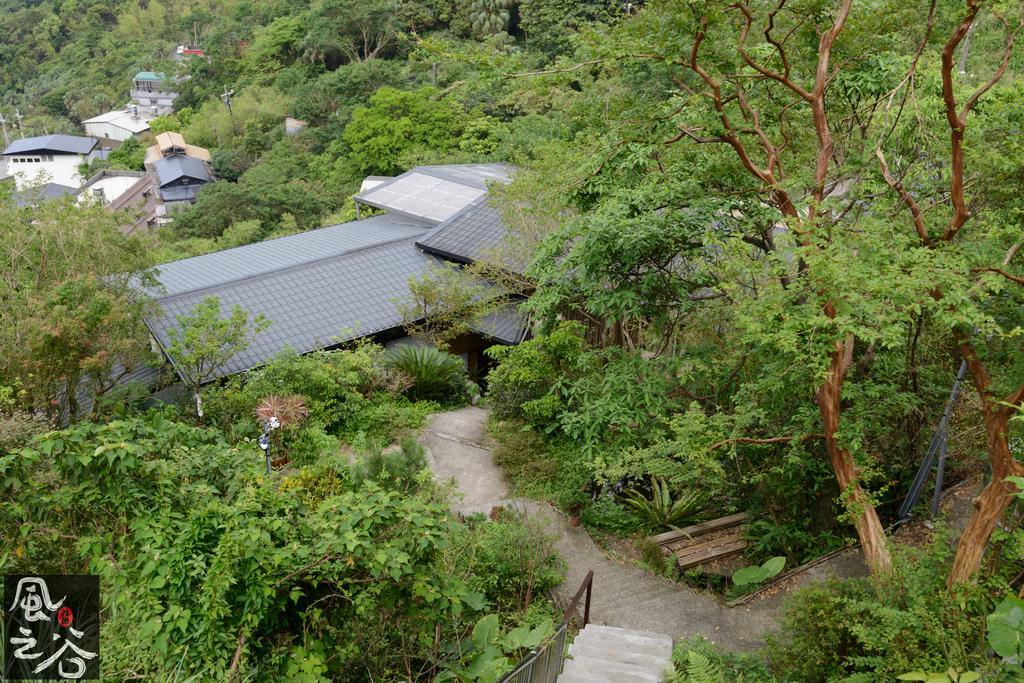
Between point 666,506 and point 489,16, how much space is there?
121ft

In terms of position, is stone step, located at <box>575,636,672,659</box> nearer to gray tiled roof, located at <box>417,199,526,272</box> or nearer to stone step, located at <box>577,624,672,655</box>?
stone step, located at <box>577,624,672,655</box>

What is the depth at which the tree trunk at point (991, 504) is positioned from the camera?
5.75 meters

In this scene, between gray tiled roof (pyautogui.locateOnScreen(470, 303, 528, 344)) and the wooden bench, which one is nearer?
the wooden bench

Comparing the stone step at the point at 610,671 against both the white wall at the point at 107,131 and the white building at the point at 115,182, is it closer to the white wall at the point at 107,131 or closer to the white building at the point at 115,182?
the white building at the point at 115,182

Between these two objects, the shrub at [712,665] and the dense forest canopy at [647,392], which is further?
the shrub at [712,665]

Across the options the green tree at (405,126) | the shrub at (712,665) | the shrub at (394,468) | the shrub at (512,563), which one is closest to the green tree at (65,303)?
the shrub at (394,468)

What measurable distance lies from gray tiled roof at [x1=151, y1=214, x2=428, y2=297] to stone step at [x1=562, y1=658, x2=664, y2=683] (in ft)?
35.8

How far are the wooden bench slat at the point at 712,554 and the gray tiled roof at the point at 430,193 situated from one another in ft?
38.3

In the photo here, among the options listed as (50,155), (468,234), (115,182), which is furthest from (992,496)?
(50,155)

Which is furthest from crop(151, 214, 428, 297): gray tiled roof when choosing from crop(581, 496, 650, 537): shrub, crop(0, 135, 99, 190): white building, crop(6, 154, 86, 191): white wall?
crop(6, 154, 86, 191): white wall

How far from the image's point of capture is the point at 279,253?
57.9 ft

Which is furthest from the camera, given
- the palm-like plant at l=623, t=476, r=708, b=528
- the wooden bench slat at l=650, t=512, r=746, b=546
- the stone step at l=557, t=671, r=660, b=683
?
the palm-like plant at l=623, t=476, r=708, b=528

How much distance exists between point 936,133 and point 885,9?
1.57 metres

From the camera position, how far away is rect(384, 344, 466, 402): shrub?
13.5 m
